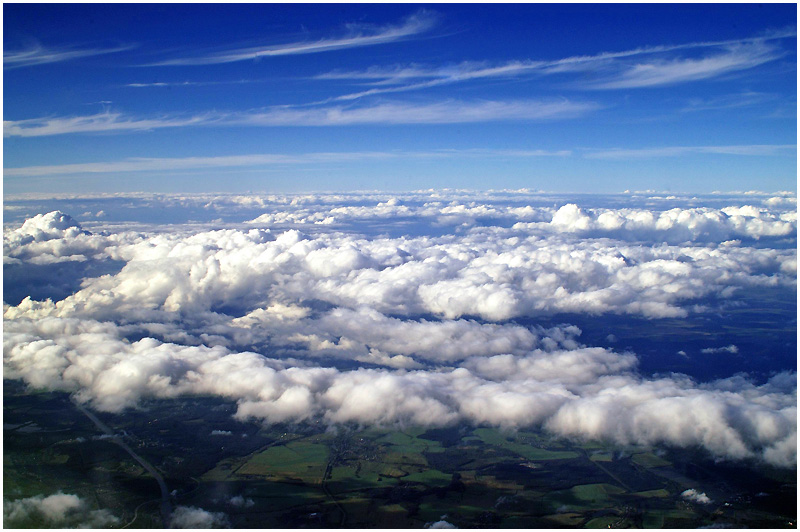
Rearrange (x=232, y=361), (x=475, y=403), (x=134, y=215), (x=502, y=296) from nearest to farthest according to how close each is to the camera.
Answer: (x=475, y=403)
(x=232, y=361)
(x=502, y=296)
(x=134, y=215)

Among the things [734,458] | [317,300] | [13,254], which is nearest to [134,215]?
[13,254]

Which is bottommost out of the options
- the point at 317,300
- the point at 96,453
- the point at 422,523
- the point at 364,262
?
the point at 422,523

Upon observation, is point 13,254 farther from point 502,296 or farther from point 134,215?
point 502,296

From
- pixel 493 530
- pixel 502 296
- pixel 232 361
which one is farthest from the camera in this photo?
pixel 502 296

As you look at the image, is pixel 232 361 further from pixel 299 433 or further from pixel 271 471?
pixel 271 471

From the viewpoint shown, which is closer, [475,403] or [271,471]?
[271,471]

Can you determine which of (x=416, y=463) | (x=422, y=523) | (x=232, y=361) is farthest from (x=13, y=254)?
(x=422, y=523)

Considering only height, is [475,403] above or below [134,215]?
below

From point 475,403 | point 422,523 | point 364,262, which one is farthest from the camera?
point 364,262

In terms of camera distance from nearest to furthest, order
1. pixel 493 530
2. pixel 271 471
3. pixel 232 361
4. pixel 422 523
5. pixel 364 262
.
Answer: pixel 493 530, pixel 422 523, pixel 271 471, pixel 232 361, pixel 364 262
